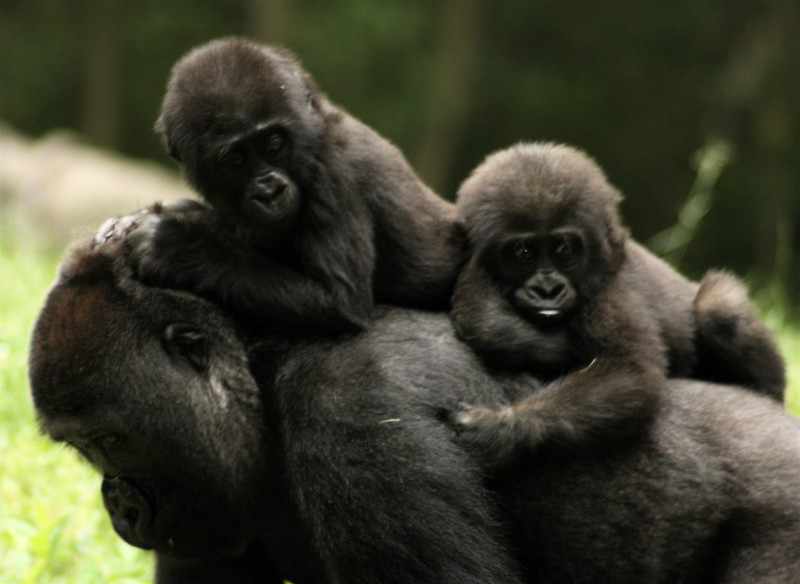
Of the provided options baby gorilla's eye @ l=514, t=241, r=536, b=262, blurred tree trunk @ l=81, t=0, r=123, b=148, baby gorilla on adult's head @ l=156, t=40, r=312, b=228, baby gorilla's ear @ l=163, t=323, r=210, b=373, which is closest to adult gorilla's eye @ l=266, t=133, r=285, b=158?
baby gorilla on adult's head @ l=156, t=40, r=312, b=228

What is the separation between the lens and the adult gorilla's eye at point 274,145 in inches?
148

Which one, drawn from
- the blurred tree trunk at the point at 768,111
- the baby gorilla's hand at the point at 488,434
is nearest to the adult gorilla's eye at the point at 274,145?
the baby gorilla's hand at the point at 488,434

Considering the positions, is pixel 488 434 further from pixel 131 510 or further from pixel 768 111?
pixel 768 111

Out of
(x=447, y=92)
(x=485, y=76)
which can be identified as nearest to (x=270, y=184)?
(x=447, y=92)

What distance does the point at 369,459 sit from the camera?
125 inches

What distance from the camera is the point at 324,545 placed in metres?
3.20

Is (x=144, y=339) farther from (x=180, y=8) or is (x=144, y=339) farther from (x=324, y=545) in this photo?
(x=180, y=8)

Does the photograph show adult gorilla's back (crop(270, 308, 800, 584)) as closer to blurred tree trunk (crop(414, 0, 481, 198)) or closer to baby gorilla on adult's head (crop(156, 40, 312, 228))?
baby gorilla on adult's head (crop(156, 40, 312, 228))

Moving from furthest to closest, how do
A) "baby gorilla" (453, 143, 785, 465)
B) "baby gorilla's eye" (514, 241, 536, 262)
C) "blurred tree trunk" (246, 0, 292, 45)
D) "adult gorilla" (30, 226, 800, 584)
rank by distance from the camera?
"blurred tree trunk" (246, 0, 292, 45), "baby gorilla's eye" (514, 241, 536, 262), "baby gorilla" (453, 143, 785, 465), "adult gorilla" (30, 226, 800, 584)

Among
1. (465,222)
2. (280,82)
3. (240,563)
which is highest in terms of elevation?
(280,82)

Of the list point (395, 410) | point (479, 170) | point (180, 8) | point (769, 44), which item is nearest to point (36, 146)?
point (180, 8)

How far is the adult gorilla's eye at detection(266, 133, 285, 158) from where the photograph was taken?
3.77m

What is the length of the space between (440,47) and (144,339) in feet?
42.3

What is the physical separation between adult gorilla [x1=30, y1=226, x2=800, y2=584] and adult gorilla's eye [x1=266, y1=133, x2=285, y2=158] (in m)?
0.59
